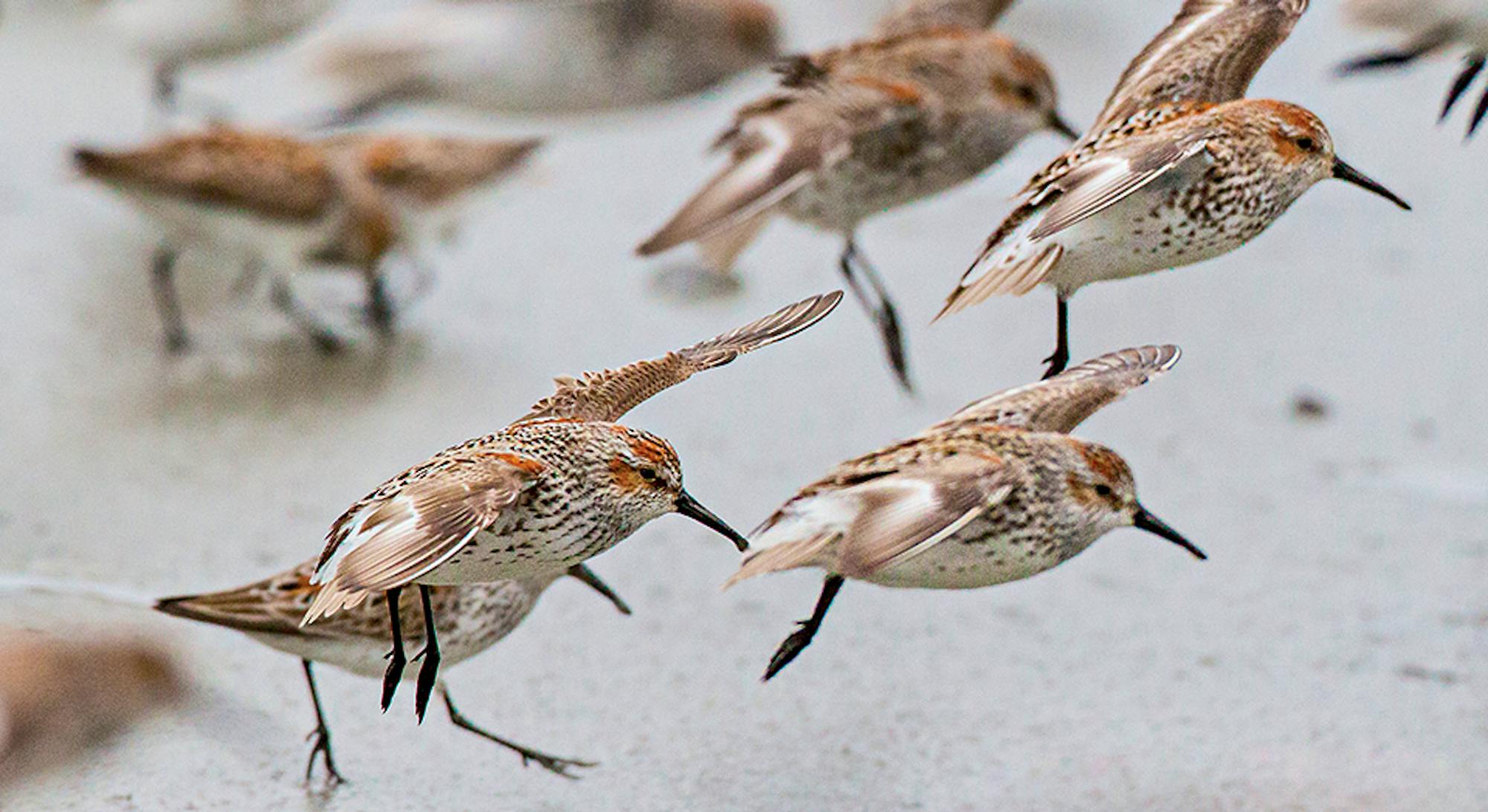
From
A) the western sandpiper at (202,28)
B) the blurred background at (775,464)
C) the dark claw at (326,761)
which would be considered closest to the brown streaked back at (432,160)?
the blurred background at (775,464)

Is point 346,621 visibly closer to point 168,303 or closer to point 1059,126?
point 1059,126

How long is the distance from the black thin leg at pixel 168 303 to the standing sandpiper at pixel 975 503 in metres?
3.58

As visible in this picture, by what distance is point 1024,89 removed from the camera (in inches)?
210

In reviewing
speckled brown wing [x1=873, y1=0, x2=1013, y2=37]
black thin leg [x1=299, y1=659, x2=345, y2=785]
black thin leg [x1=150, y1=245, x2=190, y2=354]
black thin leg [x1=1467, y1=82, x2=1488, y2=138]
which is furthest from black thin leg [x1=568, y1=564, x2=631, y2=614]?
black thin leg [x1=150, y1=245, x2=190, y2=354]

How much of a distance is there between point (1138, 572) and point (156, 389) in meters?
3.07

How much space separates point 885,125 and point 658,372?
172 centimetres

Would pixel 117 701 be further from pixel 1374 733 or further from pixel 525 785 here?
pixel 1374 733

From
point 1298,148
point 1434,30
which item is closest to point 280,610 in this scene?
point 1298,148

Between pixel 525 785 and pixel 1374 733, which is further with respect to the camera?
pixel 1374 733

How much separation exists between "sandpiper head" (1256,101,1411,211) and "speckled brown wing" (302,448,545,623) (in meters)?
1.50

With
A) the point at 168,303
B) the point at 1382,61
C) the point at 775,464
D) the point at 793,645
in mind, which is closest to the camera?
the point at 793,645

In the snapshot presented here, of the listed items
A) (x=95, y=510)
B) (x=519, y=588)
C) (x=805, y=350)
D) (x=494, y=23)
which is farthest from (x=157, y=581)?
(x=494, y=23)

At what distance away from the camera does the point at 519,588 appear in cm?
398

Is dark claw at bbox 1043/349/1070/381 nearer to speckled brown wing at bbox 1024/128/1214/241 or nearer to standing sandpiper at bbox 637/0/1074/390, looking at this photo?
speckled brown wing at bbox 1024/128/1214/241
